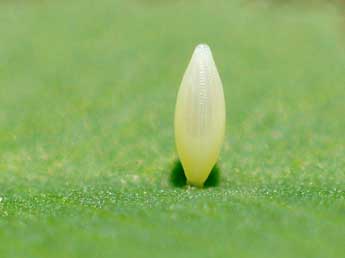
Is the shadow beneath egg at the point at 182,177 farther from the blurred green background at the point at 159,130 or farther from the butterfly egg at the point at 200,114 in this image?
the butterfly egg at the point at 200,114

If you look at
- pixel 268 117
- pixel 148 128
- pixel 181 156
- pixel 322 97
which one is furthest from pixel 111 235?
pixel 322 97

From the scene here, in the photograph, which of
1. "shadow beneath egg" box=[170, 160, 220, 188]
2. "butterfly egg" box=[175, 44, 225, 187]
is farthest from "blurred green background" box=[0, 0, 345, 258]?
"butterfly egg" box=[175, 44, 225, 187]

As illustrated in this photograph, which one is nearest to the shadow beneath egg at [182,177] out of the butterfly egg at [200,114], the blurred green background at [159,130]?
the blurred green background at [159,130]

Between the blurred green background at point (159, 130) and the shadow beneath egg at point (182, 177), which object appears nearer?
the blurred green background at point (159, 130)

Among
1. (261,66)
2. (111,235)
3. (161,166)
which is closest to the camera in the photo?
(111,235)

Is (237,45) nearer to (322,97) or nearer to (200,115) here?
(322,97)

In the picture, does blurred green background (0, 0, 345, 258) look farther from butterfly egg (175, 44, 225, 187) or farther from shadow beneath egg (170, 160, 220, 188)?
butterfly egg (175, 44, 225, 187)

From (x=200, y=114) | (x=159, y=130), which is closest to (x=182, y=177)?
(x=200, y=114)
